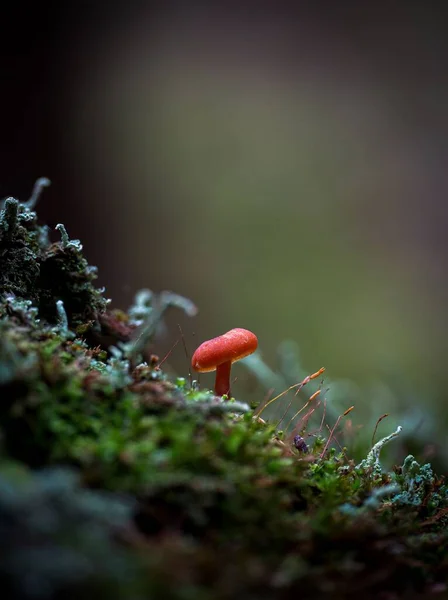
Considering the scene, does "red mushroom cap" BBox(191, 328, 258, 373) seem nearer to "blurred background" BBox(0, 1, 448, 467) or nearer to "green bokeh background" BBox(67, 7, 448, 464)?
"blurred background" BBox(0, 1, 448, 467)

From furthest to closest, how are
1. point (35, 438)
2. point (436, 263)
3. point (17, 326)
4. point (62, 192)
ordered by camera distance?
1. point (436, 263)
2. point (62, 192)
3. point (17, 326)
4. point (35, 438)

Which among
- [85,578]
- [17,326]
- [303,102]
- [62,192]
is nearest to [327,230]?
[303,102]

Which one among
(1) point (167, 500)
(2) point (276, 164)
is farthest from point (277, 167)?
(1) point (167, 500)

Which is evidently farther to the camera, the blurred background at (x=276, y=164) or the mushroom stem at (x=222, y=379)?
the blurred background at (x=276, y=164)

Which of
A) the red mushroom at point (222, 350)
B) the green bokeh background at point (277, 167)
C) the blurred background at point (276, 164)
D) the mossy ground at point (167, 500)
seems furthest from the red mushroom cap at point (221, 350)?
the green bokeh background at point (277, 167)

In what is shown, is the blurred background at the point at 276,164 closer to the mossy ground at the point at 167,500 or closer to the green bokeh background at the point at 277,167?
the green bokeh background at the point at 277,167

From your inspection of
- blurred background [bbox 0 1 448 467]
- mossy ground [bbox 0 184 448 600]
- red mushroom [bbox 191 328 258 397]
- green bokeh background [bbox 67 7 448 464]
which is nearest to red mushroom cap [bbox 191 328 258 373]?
red mushroom [bbox 191 328 258 397]

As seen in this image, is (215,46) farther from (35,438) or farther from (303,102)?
(35,438)
